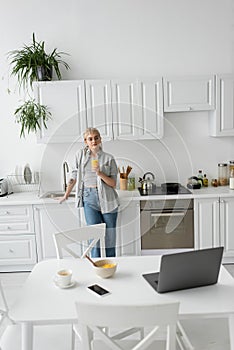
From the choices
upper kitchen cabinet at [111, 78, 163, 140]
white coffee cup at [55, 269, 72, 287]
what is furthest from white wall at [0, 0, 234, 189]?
white coffee cup at [55, 269, 72, 287]

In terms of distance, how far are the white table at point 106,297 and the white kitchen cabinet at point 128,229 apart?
1.63m

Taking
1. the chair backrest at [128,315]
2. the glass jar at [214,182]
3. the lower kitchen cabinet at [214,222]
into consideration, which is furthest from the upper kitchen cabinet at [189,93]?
the chair backrest at [128,315]

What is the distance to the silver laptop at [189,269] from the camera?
1618 mm

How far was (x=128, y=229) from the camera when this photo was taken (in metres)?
3.72

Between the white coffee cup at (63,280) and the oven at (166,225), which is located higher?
the white coffee cup at (63,280)

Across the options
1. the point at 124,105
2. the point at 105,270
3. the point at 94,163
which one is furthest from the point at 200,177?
the point at 105,270

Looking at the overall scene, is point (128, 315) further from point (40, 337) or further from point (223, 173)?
point (223, 173)

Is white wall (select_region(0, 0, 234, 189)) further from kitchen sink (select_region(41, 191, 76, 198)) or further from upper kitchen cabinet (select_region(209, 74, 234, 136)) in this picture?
kitchen sink (select_region(41, 191, 76, 198))

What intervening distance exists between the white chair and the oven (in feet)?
5.72

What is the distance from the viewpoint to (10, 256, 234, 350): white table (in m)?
1.54

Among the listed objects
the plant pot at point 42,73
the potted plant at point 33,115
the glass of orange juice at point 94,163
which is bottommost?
the glass of orange juice at point 94,163

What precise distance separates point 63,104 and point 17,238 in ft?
4.68

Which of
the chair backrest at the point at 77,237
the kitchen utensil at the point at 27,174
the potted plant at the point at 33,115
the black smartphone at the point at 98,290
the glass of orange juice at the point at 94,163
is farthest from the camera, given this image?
the kitchen utensil at the point at 27,174

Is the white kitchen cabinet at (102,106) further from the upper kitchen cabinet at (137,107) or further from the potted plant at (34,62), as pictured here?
the potted plant at (34,62)
